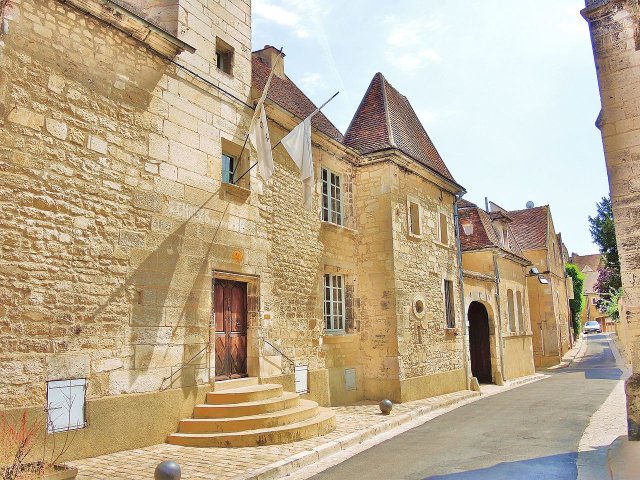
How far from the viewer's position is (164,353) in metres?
7.44

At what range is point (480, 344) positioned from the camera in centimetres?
1845

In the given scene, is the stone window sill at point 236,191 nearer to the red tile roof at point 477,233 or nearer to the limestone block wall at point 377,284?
the limestone block wall at point 377,284

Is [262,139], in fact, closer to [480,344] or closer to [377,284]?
[377,284]

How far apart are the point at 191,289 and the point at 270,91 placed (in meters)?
5.15

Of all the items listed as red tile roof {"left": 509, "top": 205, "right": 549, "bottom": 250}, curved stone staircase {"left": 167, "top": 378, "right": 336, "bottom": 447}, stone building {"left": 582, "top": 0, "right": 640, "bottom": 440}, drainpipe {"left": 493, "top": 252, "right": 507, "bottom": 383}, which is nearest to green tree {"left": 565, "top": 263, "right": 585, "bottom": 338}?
red tile roof {"left": 509, "top": 205, "right": 549, "bottom": 250}

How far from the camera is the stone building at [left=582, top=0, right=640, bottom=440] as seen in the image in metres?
6.08

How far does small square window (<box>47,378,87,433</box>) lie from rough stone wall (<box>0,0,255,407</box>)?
0.38ft

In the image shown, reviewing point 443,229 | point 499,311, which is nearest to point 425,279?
point 443,229

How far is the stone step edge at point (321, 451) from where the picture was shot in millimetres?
5758

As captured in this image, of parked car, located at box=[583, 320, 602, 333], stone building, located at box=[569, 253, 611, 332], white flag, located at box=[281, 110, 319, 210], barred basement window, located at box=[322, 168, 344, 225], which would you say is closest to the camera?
white flag, located at box=[281, 110, 319, 210]

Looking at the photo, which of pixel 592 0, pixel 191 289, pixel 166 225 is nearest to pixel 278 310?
pixel 191 289

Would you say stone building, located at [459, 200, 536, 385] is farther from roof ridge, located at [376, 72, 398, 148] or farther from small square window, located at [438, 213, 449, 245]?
roof ridge, located at [376, 72, 398, 148]

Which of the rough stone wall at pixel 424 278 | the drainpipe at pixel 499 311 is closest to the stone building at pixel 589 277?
the drainpipe at pixel 499 311

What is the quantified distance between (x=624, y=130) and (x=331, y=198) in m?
6.86
